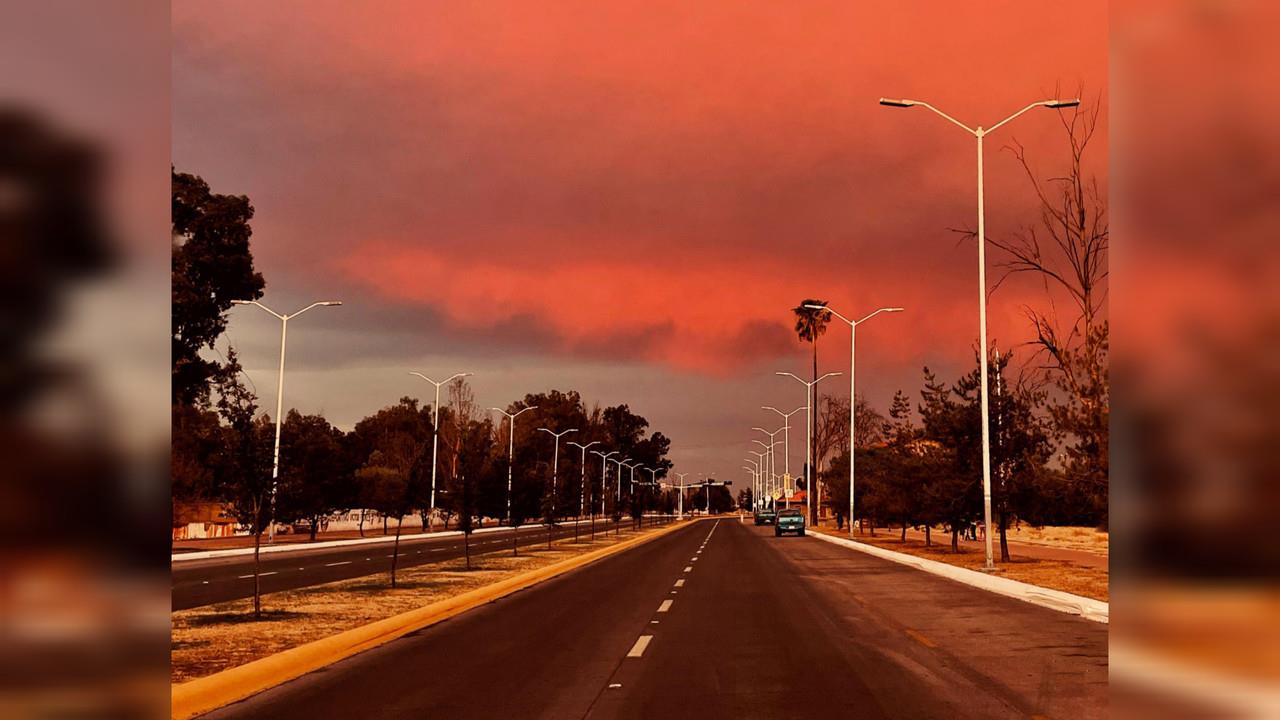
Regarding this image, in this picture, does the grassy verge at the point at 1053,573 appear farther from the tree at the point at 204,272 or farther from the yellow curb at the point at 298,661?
the tree at the point at 204,272

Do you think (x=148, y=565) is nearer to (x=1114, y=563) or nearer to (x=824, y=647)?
(x=1114, y=563)

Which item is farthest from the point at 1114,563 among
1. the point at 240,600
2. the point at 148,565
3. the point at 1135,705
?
the point at 240,600

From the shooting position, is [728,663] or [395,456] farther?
[395,456]

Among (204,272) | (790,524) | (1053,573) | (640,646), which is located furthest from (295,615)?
(790,524)

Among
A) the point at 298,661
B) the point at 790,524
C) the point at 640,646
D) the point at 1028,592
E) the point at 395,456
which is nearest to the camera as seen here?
the point at 298,661

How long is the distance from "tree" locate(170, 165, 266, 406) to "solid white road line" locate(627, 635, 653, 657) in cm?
4515

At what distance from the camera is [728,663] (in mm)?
13062

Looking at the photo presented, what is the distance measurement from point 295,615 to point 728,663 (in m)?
8.59

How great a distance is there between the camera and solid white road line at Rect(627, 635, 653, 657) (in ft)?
45.8

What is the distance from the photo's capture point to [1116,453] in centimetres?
269

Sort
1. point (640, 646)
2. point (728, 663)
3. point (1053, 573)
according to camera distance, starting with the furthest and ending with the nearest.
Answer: point (1053, 573)
point (640, 646)
point (728, 663)

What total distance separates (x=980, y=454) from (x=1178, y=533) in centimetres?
3526

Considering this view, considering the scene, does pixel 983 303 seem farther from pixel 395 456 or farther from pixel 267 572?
pixel 395 456

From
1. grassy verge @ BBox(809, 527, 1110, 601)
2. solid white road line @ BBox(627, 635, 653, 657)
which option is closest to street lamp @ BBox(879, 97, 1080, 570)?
grassy verge @ BBox(809, 527, 1110, 601)
